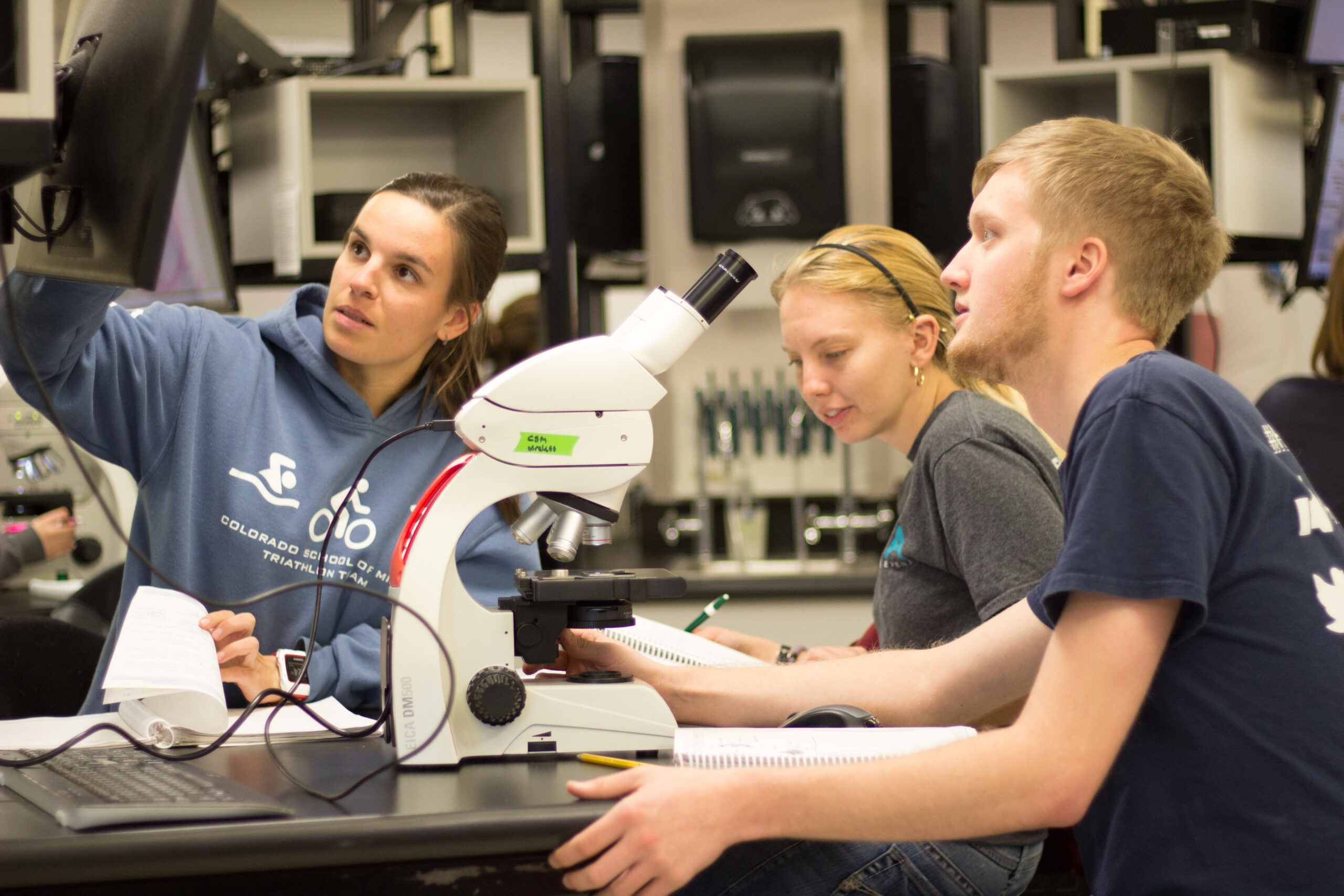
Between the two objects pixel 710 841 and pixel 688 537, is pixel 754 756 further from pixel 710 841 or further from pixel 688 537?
pixel 688 537

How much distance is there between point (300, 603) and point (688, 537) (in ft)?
5.28

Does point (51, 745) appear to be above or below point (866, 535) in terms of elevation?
above

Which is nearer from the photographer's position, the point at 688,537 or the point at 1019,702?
the point at 1019,702

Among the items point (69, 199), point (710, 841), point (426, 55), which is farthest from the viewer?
point (426, 55)

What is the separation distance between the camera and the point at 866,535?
2998 millimetres

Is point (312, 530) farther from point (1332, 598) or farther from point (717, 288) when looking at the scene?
point (1332, 598)

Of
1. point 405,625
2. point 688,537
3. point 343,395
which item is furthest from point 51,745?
point 688,537

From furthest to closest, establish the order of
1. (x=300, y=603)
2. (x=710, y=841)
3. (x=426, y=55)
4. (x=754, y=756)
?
(x=426, y=55) < (x=300, y=603) < (x=754, y=756) < (x=710, y=841)

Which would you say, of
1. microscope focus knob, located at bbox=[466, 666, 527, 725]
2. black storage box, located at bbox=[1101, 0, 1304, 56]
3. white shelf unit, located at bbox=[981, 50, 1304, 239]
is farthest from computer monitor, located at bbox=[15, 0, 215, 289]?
black storage box, located at bbox=[1101, 0, 1304, 56]

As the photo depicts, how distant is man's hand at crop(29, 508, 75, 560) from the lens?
2701mm

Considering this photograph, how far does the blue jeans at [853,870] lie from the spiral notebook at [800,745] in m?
0.08

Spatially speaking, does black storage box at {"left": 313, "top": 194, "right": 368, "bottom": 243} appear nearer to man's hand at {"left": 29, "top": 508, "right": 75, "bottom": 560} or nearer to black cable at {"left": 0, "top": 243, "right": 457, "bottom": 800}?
man's hand at {"left": 29, "top": 508, "right": 75, "bottom": 560}

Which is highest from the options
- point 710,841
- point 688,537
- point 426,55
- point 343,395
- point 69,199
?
point 426,55

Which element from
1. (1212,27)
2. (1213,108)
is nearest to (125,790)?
(1213,108)
